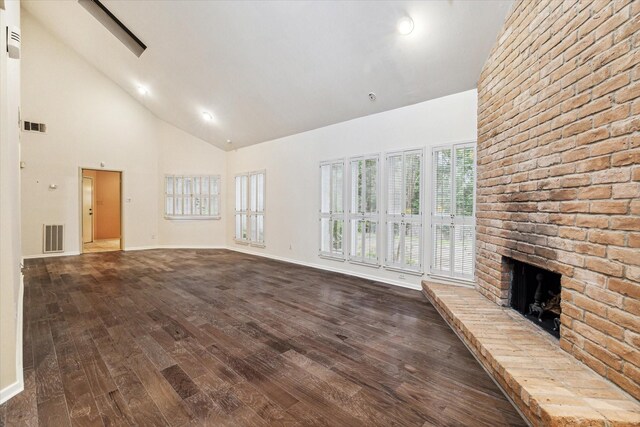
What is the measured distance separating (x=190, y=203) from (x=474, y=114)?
709cm

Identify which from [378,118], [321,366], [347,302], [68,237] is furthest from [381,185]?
[68,237]

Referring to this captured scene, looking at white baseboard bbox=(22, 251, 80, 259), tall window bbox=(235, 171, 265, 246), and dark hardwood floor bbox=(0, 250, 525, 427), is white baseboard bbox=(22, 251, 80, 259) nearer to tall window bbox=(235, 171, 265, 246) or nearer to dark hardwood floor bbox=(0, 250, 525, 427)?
dark hardwood floor bbox=(0, 250, 525, 427)

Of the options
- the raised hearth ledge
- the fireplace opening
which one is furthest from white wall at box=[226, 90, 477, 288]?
the raised hearth ledge

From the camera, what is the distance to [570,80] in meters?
1.99

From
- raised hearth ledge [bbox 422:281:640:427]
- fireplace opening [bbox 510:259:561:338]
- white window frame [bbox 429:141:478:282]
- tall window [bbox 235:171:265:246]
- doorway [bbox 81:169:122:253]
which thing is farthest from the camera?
doorway [bbox 81:169:122:253]

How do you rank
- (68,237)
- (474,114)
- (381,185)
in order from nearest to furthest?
(474,114) → (381,185) → (68,237)

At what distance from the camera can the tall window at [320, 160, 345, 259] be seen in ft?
16.9

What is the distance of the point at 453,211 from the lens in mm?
3721

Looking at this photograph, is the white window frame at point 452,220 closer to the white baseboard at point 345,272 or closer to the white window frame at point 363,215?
the white baseboard at point 345,272

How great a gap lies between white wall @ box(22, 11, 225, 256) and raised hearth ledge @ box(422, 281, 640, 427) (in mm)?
7034

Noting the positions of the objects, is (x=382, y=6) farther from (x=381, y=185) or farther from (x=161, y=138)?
(x=161, y=138)

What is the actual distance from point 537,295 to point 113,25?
718cm

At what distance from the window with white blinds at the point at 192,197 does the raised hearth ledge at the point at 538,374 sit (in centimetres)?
689

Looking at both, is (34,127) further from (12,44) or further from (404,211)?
(404,211)
